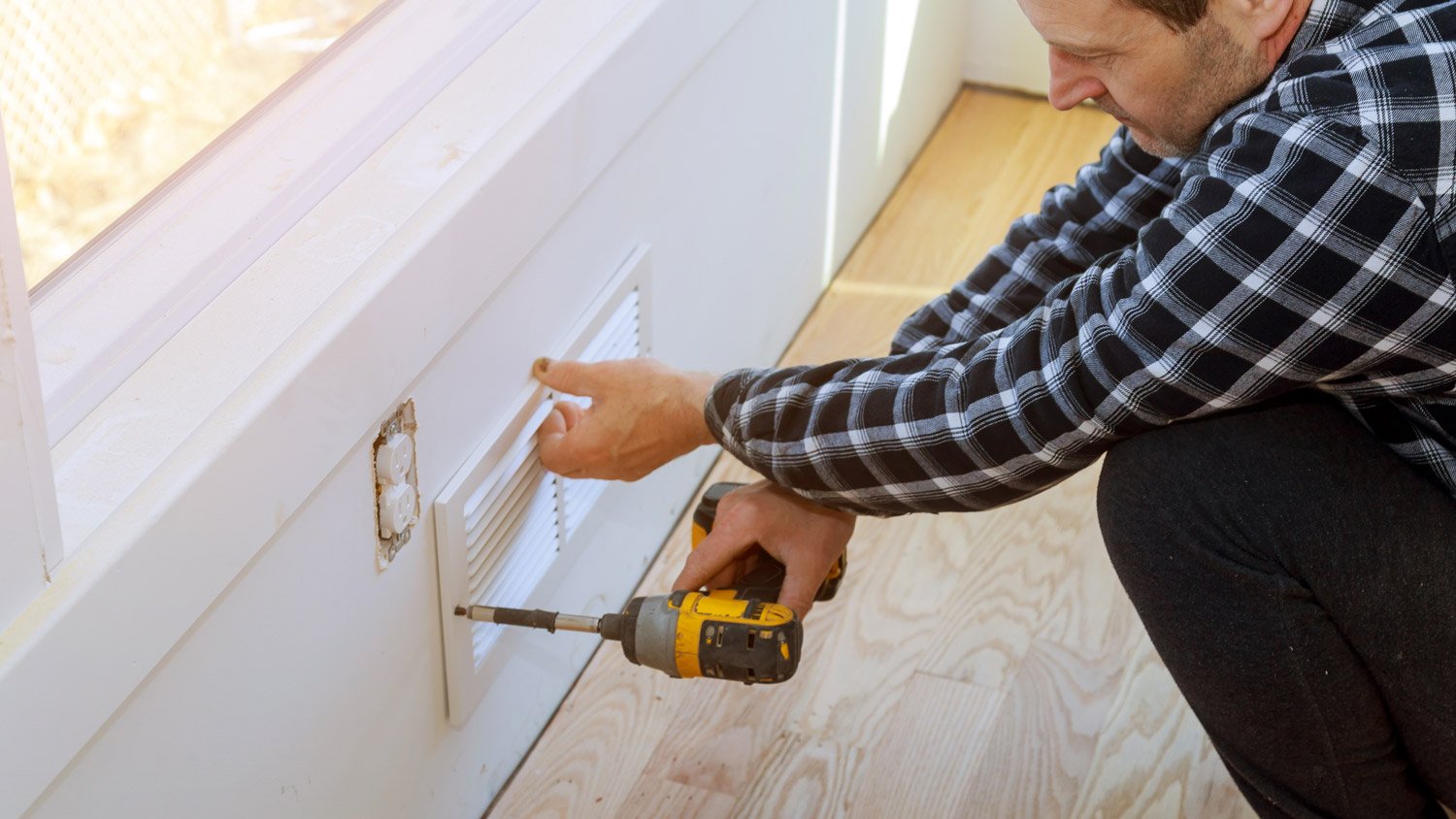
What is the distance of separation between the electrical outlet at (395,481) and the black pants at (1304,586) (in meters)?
0.55

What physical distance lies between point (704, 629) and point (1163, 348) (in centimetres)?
44

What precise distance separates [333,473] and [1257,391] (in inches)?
25.7

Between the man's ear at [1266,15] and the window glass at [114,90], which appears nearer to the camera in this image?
the window glass at [114,90]

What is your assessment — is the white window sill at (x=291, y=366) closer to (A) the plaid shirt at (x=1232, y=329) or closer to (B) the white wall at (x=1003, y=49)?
(A) the plaid shirt at (x=1232, y=329)

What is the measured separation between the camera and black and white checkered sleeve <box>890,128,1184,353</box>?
143cm

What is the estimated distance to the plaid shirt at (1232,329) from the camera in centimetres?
94

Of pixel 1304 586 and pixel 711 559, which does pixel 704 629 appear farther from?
pixel 1304 586

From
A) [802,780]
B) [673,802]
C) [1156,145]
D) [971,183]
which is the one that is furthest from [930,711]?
[971,183]

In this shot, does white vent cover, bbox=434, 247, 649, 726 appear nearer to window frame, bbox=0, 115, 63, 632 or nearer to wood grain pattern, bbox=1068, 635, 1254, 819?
window frame, bbox=0, 115, 63, 632

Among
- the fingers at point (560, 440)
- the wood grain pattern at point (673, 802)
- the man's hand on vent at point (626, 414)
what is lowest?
the wood grain pattern at point (673, 802)

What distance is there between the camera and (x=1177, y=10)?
1.05 metres

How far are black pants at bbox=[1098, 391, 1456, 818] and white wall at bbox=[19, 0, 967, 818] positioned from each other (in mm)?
532

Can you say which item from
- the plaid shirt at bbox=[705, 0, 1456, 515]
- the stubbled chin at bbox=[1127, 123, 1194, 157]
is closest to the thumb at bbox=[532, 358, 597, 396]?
the plaid shirt at bbox=[705, 0, 1456, 515]

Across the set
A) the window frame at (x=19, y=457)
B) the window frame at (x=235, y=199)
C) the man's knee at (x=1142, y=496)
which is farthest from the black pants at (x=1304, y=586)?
the window frame at (x=19, y=457)
